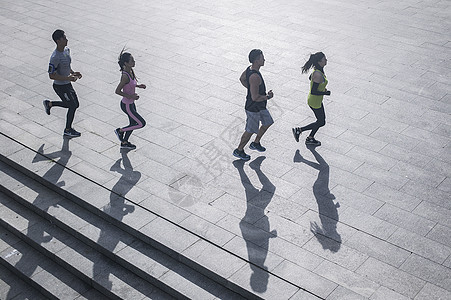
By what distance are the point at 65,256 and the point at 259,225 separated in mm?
2676

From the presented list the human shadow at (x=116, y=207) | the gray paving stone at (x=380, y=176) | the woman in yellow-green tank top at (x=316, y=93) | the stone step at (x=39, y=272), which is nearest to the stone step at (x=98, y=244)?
the human shadow at (x=116, y=207)

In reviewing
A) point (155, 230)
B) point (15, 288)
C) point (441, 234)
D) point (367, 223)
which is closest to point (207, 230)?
point (155, 230)

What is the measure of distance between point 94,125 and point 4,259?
3.07m

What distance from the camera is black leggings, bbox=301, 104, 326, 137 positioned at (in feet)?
31.0

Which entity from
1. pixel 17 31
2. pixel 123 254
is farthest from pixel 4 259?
pixel 17 31

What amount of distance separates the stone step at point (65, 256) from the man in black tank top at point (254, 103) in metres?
2.92

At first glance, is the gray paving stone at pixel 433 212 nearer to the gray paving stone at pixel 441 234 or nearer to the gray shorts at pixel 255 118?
the gray paving stone at pixel 441 234

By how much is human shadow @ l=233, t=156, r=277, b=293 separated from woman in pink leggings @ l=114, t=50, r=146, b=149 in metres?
1.79

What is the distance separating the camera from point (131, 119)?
927 centimetres

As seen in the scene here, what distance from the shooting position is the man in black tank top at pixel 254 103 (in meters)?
8.63

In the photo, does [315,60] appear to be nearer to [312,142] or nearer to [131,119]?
[312,142]

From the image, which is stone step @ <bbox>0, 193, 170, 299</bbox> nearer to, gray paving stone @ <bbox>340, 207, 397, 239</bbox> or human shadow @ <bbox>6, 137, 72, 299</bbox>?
human shadow @ <bbox>6, 137, 72, 299</bbox>

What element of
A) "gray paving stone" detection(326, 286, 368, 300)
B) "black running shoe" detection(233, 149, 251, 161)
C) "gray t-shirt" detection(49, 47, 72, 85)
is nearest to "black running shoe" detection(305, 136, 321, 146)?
"black running shoe" detection(233, 149, 251, 161)

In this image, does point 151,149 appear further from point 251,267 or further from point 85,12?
point 85,12
